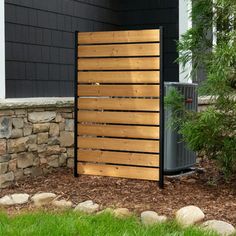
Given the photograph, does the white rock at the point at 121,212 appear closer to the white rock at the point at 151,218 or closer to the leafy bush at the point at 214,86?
the white rock at the point at 151,218

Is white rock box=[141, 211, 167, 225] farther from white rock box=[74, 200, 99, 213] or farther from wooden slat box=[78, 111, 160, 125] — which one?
wooden slat box=[78, 111, 160, 125]

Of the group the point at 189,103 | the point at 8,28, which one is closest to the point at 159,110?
the point at 189,103

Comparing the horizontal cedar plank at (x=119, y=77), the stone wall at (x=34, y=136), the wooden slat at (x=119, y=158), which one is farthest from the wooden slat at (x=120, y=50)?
the wooden slat at (x=119, y=158)

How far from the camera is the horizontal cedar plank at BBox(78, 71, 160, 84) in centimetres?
610

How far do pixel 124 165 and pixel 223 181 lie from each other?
1.20 m

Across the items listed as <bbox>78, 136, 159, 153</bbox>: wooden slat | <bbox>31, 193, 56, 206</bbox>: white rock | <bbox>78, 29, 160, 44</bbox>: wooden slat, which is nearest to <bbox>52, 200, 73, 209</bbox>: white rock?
<bbox>31, 193, 56, 206</bbox>: white rock

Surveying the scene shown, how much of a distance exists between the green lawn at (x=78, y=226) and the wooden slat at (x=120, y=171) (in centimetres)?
135

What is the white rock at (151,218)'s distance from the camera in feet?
15.6

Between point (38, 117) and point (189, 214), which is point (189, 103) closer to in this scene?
point (38, 117)

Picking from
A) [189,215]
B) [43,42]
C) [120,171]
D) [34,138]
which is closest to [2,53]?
[43,42]

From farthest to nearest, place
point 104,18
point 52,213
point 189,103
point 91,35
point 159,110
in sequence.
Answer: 1. point 104,18
2. point 189,103
3. point 91,35
4. point 159,110
5. point 52,213

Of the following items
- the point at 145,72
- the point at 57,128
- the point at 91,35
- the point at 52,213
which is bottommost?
the point at 52,213

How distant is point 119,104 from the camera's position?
6.34m

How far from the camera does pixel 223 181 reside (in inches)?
258
